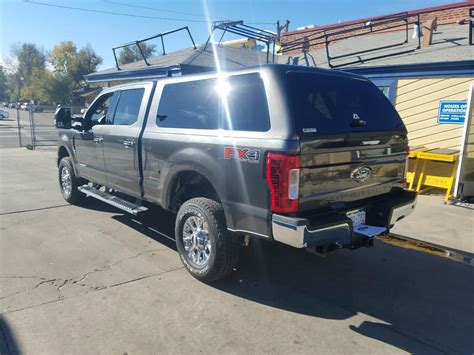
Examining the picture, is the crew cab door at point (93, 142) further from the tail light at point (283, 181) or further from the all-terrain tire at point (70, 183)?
the tail light at point (283, 181)

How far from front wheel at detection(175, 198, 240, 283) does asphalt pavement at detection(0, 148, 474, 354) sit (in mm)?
179

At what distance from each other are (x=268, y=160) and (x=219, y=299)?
4.72 ft

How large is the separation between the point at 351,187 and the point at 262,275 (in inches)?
55.3

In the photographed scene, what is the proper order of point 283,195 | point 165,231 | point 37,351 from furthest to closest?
point 165,231, point 283,195, point 37,351

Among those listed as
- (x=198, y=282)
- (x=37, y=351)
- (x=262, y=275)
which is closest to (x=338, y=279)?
(x=262, y=275)

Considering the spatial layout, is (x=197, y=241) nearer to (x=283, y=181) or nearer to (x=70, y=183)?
(x=283, y=181)

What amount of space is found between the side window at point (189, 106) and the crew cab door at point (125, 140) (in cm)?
46

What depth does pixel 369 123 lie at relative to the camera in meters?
3.90

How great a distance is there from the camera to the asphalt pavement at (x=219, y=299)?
302 centimetres

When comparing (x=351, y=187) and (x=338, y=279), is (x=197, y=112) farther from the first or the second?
(x=338, y=279)

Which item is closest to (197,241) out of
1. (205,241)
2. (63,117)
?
(205,241)

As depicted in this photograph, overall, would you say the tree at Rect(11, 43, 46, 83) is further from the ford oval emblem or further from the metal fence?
the ford oval emblem

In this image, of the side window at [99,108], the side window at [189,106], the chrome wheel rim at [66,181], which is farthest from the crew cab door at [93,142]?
the side window at [189,106]

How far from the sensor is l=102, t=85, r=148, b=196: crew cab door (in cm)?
498
